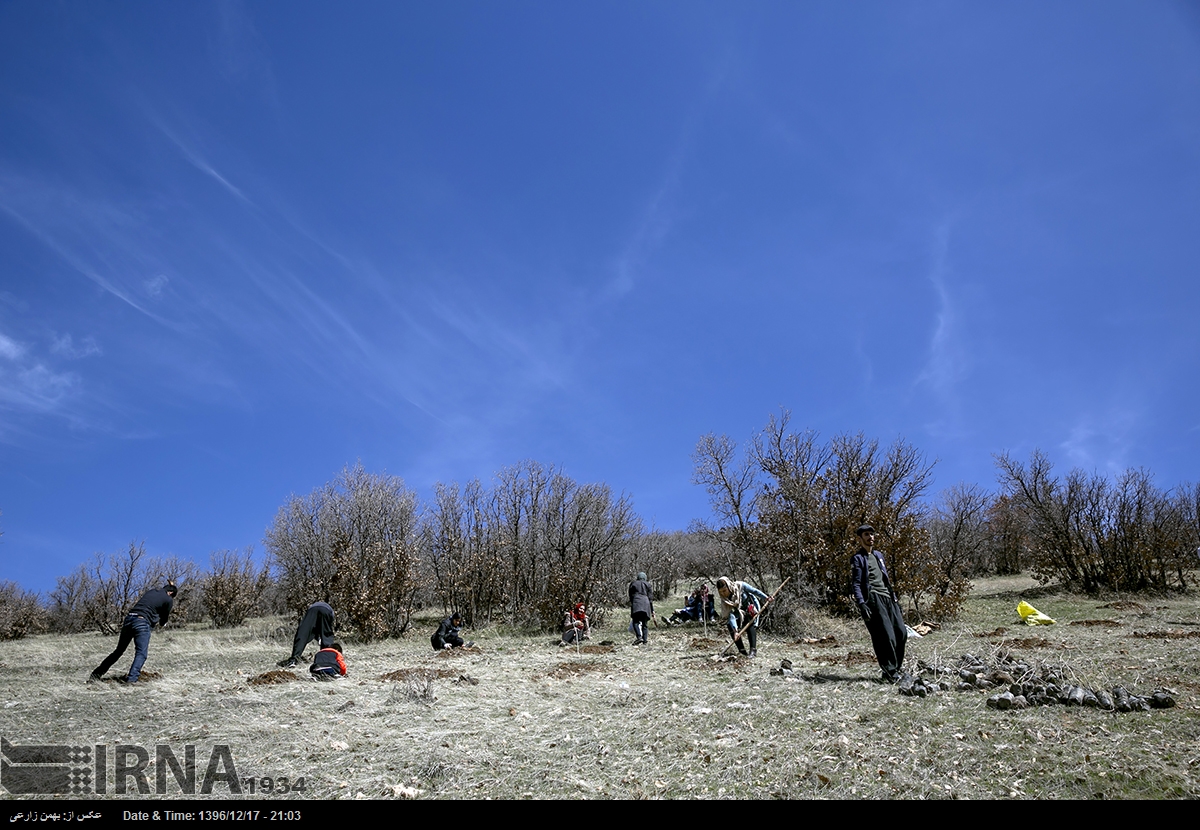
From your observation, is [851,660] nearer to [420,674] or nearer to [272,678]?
[420,674]

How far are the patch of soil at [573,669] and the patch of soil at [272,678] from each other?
14.2ft

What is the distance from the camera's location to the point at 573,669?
1102cm

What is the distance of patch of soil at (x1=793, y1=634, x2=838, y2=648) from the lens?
1307 cm

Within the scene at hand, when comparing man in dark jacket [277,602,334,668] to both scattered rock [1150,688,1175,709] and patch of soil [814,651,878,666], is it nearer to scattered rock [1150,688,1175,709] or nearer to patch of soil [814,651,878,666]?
patch of soil [814,651,878,666]

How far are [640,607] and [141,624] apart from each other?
999cm

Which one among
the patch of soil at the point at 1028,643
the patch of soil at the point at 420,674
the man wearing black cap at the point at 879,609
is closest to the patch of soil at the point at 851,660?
the man wearing black cap at the point at 879,609

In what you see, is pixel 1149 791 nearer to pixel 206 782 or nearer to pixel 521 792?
pixel 521 792

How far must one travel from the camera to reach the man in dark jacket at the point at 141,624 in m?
10.0

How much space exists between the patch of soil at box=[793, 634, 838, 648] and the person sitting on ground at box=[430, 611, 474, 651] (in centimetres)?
795

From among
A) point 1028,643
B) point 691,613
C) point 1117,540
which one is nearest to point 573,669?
point 1028,643

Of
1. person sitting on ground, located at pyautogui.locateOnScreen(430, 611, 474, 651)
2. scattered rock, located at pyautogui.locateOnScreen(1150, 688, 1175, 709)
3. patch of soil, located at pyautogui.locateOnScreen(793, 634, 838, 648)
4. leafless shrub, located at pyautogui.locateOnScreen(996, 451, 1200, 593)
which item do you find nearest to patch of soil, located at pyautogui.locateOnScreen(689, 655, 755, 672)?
patch of soil, located at pyautogui.locateOnScreen(793, 634, 838, 648)

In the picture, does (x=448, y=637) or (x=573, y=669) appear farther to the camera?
(x=448, y=637)

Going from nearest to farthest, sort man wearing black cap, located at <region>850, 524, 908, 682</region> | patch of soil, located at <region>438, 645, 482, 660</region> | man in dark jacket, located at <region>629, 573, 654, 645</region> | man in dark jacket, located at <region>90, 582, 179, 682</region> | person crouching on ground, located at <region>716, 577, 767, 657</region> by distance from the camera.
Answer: man wearing black cap, located at <region>850, 524, 908, 682</region>, man in dark jacket, located at <region>90, 582, 179, 682</region>, person crouching on ground, located at <region>716, 577, 767, 657</region>, patch of soil, located at <region>438, 645, 482, 660</region>, man in dark jacket, located at <region>629, 573, 654, 645</region>

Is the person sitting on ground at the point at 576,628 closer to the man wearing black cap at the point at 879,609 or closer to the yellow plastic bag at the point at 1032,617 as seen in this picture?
the man wearing black cap at the point at 879,609
